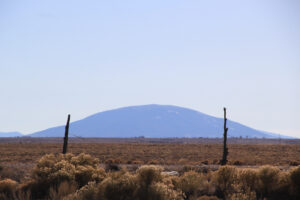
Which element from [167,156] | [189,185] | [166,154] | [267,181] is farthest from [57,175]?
[166,154]

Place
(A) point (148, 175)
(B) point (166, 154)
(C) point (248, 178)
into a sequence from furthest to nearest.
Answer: (B) point (166, 154), (C) point (248, 178), (A) point (148, 175)

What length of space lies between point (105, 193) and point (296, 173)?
855cm

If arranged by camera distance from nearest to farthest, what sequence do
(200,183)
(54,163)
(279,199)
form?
(279,199) → (200,183) → (54,163)

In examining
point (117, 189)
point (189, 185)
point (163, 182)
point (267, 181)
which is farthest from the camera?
point (267, 181)

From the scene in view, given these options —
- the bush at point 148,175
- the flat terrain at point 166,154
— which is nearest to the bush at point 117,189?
the bush at point 148,175

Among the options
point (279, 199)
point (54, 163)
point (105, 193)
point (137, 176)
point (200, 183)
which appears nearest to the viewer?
point (105, 193)

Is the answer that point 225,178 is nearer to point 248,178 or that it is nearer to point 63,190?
point 248,178

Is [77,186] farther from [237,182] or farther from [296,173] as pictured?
[296,173]

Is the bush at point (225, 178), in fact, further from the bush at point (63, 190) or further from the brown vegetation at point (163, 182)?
the bush at point (63, 190)

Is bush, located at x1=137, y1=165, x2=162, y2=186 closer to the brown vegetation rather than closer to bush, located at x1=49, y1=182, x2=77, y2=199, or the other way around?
the brown vegetation

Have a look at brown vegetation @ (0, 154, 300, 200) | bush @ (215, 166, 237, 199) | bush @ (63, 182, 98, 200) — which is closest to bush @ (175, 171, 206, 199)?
brown vegetation @ (0, 154, 300, 200)

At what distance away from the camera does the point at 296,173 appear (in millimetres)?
16156

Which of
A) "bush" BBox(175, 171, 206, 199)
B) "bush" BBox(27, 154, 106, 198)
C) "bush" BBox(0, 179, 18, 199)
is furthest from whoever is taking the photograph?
"bush" BBox(27, 154, 106, 198)

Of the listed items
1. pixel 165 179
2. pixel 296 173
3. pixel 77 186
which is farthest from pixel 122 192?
pixel 296 173
